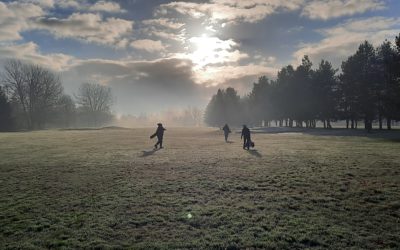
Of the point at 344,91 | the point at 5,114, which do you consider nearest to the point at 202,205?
the point at 344,91

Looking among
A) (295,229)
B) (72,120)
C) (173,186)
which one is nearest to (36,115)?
(72,120)

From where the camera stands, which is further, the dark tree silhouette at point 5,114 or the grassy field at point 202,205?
the dark tree silhouette at point 5,114

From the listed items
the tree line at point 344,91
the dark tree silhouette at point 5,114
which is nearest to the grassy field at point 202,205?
the tree line at point 344,91

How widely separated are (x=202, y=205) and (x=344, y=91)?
63896 mm

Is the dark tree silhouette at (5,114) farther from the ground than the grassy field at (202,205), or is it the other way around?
the dark tree silhouette at (5,114)

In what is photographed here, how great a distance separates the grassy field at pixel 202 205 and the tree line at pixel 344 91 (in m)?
32.4

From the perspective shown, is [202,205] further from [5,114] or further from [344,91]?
[5,114]

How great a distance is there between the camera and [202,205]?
35.7ft

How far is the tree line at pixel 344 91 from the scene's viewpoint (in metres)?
52.2

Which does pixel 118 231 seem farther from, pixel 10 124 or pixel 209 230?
pixel 10 124

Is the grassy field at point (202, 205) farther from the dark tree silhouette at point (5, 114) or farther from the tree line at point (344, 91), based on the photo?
the dark tree silhouette at point (5, 114)

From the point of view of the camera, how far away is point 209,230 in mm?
8969

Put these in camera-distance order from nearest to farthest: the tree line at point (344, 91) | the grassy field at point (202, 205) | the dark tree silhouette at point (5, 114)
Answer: the grassy field at point (202, 205) < the tree line at point (344, 91) < the dark tree silhouette at point (5, 114)

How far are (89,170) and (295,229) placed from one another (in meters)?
11.9
